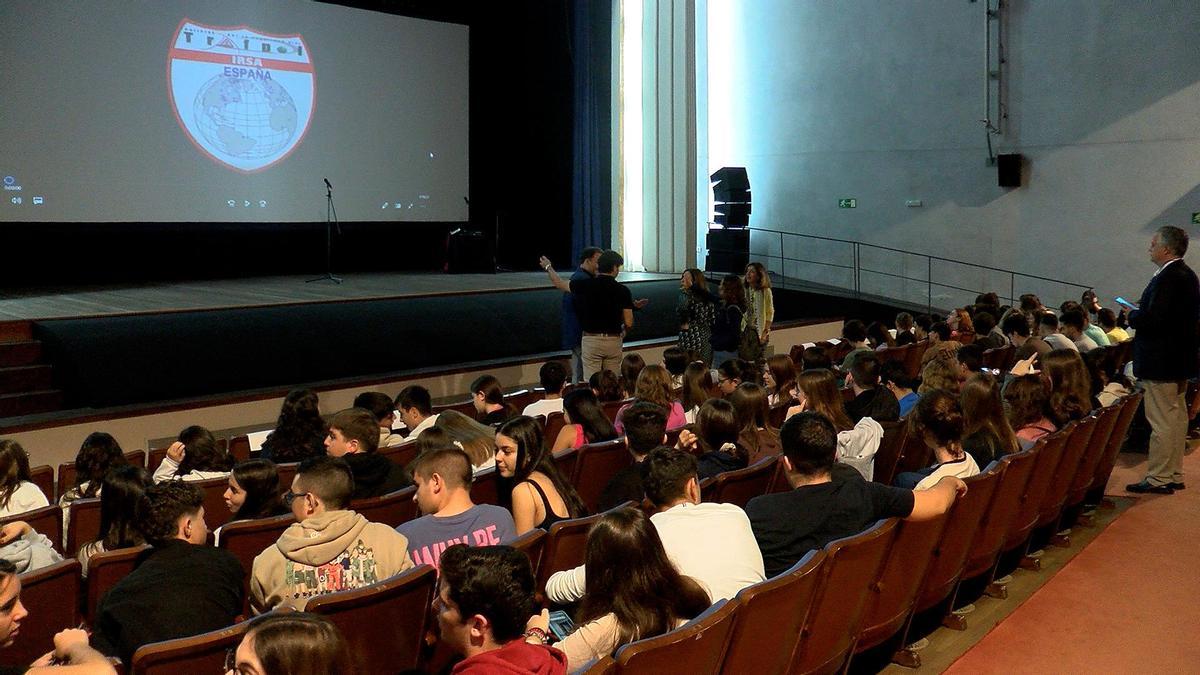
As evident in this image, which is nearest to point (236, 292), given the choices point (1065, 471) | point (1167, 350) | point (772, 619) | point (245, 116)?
point (245, 116)

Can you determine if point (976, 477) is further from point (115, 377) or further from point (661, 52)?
point (661, 52)

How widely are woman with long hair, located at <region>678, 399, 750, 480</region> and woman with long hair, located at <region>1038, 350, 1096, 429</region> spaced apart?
5.26ft

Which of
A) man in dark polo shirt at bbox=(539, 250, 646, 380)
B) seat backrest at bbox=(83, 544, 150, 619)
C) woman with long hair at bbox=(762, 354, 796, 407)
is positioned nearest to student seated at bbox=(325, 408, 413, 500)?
seat backrest at bbox=(83, 544, 150, 619)

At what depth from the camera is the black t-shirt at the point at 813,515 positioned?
2.95 metres

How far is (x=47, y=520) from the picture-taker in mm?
3555

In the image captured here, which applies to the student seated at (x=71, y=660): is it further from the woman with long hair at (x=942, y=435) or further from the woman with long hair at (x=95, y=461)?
the woman with long hair at (x=942, y=435)

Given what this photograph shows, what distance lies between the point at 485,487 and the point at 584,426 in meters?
0.94

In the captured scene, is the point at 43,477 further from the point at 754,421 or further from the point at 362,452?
the point at 754,421

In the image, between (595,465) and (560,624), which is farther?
(595,465)

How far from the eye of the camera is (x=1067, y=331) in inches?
284

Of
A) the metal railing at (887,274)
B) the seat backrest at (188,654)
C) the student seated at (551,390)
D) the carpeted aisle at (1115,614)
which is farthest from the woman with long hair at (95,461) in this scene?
the metal railing at (887,274)

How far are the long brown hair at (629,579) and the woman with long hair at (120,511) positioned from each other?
1.54 meters

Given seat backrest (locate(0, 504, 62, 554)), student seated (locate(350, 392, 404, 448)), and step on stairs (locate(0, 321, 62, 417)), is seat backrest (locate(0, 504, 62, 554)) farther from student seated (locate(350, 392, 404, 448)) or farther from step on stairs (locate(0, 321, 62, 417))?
step on stairs (locate(0, 321, 62, 417))

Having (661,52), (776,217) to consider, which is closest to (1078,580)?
(661,52)
